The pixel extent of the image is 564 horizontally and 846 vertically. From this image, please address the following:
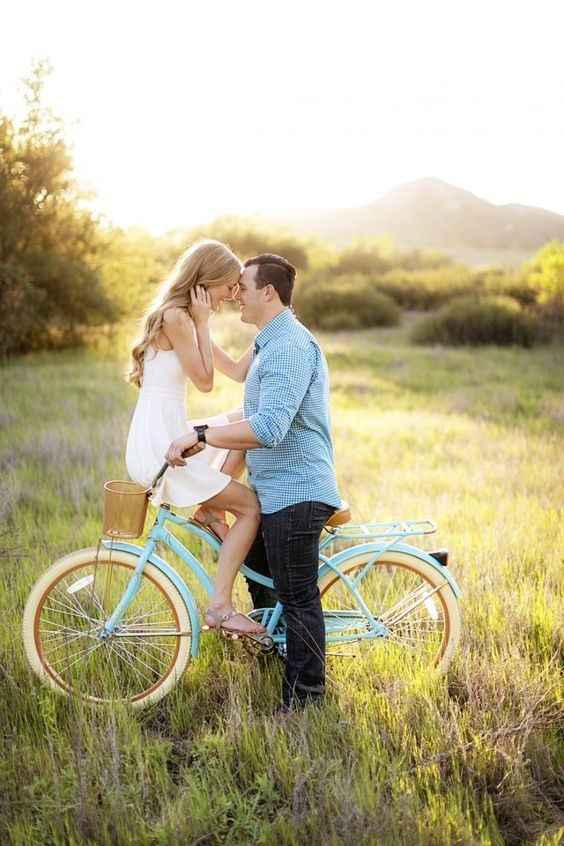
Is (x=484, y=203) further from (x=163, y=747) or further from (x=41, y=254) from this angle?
(x=163, y=747)

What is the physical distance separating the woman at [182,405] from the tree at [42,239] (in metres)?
12.4

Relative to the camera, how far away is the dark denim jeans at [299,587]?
3168 millimetres

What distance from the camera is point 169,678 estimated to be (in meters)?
3.35

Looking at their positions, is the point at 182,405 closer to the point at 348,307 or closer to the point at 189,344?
the point at 189,344

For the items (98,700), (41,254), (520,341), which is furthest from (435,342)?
(98,700)

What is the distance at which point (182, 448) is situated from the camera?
9.72 feet

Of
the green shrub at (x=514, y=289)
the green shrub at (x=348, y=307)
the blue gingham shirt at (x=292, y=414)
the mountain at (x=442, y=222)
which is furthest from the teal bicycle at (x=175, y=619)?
the mountain at (x=442, y=222)

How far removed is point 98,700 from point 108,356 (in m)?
13.6

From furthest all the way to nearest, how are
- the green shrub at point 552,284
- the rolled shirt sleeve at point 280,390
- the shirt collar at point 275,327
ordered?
the green shrub at point 552,284 < the shirt collar at point 275,327 < the rolled shirt sleeve at point 280,390

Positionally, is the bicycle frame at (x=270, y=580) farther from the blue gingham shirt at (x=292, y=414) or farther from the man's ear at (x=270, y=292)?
the man's ear at (x=270, y=292)

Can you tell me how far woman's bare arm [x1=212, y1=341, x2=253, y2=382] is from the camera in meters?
3.73

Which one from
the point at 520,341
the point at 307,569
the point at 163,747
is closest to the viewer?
the point at 163,747

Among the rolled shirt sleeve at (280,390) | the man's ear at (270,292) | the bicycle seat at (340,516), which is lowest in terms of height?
the bicycle seat at (340,516)

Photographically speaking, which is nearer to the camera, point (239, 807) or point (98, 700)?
point (239, 807)
